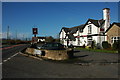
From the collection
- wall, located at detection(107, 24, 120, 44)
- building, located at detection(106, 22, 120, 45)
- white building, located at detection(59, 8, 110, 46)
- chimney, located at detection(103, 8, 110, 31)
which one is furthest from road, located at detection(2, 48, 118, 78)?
chimney, located at detection(103, 8, 110, 31)

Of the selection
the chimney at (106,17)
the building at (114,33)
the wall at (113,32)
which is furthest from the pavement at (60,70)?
the chimney at (106,17)

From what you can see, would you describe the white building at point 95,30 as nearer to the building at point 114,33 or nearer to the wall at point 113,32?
the wall at point 113,32

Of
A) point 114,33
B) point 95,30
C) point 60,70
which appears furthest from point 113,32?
point 60,70

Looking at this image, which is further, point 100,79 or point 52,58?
point 52,58

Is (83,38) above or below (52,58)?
above

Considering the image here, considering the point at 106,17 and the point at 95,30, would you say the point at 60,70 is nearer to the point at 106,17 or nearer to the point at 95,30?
the point at 95,30

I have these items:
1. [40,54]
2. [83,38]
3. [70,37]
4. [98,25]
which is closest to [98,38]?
[98,25]

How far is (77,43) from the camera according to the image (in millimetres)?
38375

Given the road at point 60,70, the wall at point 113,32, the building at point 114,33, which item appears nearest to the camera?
the road at point 60,70

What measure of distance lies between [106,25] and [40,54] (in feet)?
68.9

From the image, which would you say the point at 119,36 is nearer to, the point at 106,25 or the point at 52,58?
the point at 106,25

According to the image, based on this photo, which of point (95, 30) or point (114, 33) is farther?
point (95, 30)

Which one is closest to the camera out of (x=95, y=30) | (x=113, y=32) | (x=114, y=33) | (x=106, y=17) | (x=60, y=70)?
(x=60, y=70)

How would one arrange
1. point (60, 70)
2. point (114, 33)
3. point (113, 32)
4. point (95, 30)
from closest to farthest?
point (60, 70) → point (114, 33) → point (113, 32) → point (95, 30)
